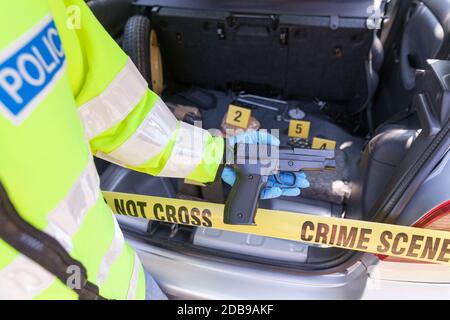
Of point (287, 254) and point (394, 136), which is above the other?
point (394, 136)

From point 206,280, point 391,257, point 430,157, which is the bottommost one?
point 206,280

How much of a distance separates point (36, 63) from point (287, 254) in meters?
0.85

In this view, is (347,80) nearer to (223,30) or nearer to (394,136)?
(223,30)

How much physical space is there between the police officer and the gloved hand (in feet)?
0.73

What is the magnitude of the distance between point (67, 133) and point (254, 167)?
50cm

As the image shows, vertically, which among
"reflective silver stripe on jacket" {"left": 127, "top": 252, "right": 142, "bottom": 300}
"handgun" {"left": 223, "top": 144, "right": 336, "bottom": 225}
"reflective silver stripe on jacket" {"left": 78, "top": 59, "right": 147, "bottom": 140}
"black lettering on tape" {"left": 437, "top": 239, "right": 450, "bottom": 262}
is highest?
"reflective silver stripe on jacket" {"left": 78, "top": 59, "right": 147, "bottom": 140}

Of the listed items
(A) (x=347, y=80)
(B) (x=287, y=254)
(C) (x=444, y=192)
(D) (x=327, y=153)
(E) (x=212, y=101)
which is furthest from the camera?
(E) (x=212, y=101)

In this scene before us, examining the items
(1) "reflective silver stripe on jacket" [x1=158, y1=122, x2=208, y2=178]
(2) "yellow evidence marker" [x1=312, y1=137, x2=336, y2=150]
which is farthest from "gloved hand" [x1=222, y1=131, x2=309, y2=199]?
(2) "yellow evidence marker" [x1=312, y1=137, x2=336, y2=150]

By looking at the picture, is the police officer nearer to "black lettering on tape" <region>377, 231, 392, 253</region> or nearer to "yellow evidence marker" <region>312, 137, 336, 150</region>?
"black lettering on tape" <region>377, 231, 392, 253</region>

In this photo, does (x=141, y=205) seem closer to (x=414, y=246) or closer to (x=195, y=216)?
(x=195, y=216)

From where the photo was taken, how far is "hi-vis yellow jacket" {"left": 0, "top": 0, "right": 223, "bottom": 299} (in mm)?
447

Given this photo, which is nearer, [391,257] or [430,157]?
[430,157]

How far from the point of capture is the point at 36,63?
1.56 feet

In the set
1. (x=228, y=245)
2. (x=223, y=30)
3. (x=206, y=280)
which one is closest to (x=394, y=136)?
(x=228, y=245)
